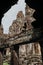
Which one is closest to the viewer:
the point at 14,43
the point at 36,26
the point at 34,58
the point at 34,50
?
the point at 36,26

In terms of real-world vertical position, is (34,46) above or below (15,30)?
below

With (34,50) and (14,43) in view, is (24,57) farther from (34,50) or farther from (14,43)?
(14,43)

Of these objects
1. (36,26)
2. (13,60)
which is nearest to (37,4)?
(36,26)

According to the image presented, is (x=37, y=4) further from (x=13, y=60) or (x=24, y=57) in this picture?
(x=24, y=57)

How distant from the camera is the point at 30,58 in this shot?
61.1 feet

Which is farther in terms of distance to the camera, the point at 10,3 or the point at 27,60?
the point at 27,60

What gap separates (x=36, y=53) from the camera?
60.7 feet

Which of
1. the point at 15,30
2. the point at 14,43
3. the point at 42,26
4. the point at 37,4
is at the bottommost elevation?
the point at 42,26

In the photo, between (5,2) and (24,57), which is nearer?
(5,2)

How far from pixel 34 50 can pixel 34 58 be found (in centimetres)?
135

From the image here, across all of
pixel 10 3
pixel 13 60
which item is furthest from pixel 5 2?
pixel 13 60

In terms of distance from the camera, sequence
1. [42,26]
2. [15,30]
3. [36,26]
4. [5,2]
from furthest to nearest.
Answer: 1. [15,30]
2. [36,26]
3. [42,26]
4. [5,2]

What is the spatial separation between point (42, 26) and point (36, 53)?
15.2 m

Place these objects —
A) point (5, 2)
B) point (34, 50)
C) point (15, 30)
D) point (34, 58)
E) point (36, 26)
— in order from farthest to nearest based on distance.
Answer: point (15, 30), point (34, 50), point (34, 58), point (36, 26), point (5, 2)
